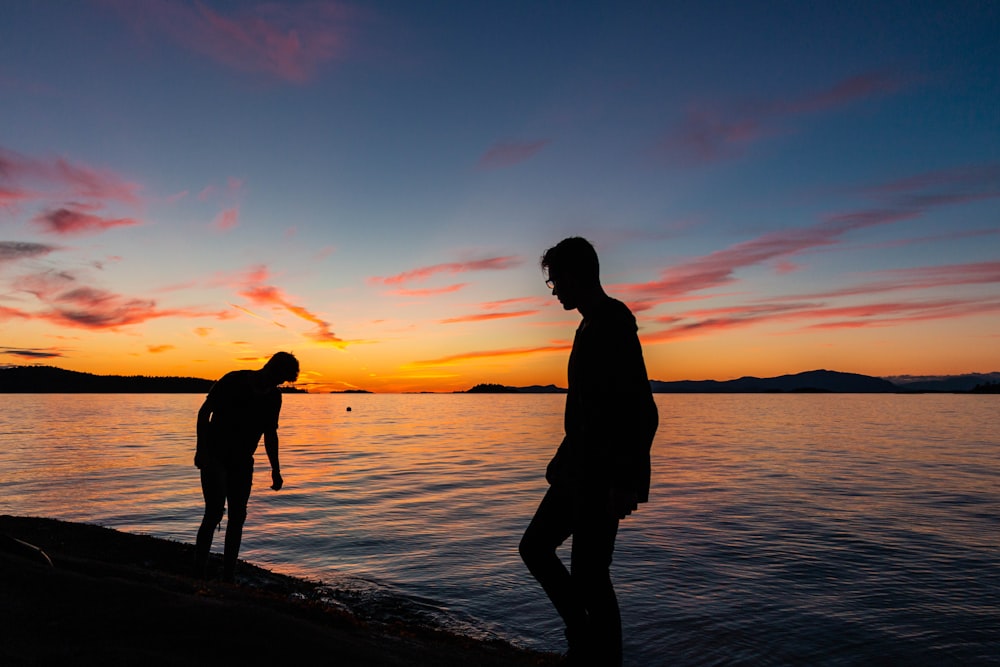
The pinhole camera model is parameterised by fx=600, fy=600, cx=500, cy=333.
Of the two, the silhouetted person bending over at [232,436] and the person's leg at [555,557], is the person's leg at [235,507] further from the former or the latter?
the person's leg at [555,557]

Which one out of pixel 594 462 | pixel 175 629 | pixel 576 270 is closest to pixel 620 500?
pixel 594 462

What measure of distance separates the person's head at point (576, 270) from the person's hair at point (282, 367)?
13.6ft

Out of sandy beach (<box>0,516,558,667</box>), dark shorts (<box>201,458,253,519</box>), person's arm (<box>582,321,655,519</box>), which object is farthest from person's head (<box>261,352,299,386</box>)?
person's arm (<box>582,321,655,519</box>)

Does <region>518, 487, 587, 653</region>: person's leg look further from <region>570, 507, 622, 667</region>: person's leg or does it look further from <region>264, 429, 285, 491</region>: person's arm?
<region>264, 429, 285, 491</region>: person's arm

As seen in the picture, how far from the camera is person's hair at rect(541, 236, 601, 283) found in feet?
12.6

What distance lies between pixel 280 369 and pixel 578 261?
4.38 metres

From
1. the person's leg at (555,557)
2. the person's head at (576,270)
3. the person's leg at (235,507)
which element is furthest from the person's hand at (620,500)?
the person's leg at (235,507)

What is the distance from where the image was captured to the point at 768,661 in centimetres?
689

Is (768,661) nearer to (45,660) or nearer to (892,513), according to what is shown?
(45,660)

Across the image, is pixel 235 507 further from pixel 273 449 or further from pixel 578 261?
pixel 578 261

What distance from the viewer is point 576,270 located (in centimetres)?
383

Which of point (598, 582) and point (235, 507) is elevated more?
point (598, 582)

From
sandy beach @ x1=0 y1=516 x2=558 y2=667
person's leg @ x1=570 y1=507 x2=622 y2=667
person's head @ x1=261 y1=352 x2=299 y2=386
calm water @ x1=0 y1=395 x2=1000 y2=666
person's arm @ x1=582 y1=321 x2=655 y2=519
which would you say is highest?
person's head @ x1=261 y1=352 x2=299 y2=386

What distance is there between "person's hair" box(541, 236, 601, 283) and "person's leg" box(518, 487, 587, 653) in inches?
53.7
